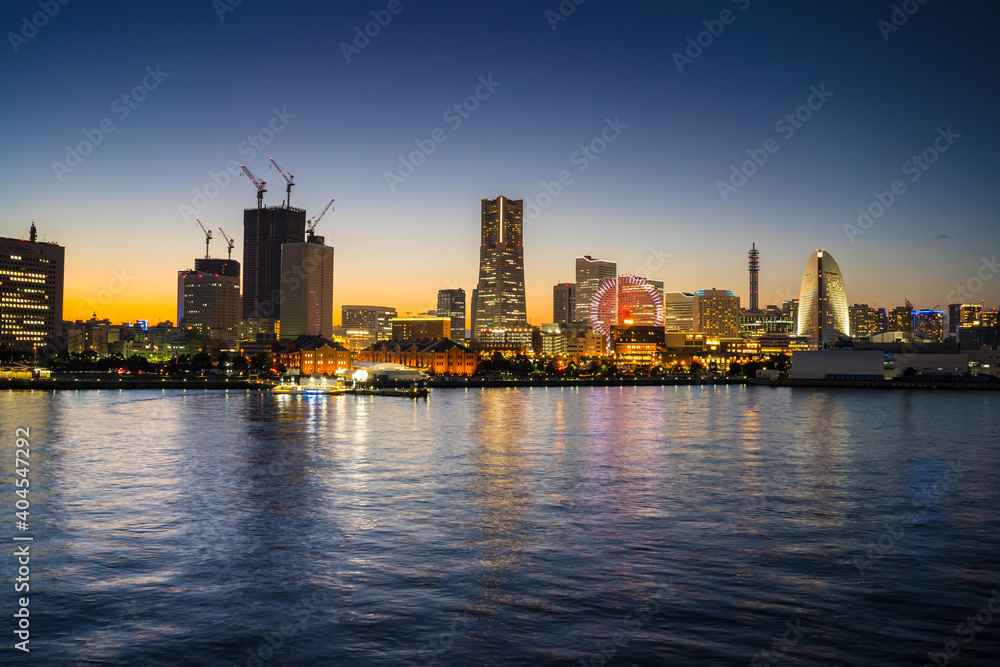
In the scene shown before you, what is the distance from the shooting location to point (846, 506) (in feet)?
97.7

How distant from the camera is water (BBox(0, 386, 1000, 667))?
15.4m

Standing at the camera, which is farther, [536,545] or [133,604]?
[536,545]

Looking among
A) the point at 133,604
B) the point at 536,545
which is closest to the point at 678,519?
the point at 536,545

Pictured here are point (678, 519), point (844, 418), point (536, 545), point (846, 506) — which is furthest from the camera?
point (844, 418)

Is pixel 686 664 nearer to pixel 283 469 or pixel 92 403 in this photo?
pixel 283 469

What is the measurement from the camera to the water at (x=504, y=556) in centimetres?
1541

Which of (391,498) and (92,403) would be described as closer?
(391,498)

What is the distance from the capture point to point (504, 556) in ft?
71.1

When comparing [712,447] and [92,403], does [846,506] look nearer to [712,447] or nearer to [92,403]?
[712,447]

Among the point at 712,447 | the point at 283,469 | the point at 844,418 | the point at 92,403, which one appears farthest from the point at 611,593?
the point at 92,403

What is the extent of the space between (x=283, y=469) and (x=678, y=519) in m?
21.6

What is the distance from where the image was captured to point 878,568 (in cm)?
2097

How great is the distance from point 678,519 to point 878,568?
7.28 metres

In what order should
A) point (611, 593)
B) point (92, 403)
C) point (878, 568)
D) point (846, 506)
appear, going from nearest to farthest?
point (611, 593) < point (878, 568) < point (846, 506) < point (92, 403)
